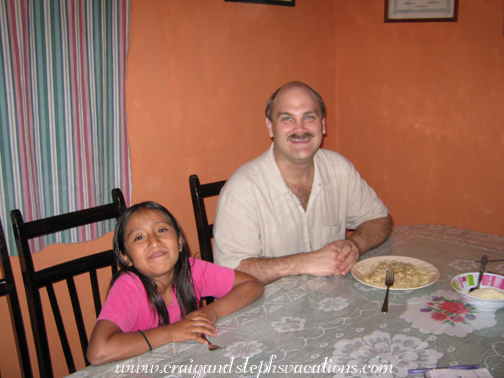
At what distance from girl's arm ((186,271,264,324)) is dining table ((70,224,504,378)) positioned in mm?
22

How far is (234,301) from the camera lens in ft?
4.01

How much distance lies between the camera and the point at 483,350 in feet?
3.14

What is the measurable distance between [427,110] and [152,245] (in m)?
2.20

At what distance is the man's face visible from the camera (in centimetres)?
179

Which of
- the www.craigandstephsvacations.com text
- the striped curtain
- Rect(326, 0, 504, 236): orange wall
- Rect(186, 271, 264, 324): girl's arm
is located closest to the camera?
the www.craigandstephsvacations.com text

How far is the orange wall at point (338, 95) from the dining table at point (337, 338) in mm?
1251

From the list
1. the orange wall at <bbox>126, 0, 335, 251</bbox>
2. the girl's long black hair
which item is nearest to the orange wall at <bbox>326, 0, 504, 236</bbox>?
the orange wall at <bbox>126, 0, 335, 251</bbox>

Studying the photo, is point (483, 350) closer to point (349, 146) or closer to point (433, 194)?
point (433, 194)

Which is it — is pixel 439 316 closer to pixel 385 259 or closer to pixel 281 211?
pixel 385 259

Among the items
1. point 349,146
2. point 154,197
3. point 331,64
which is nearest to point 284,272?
point 154,197

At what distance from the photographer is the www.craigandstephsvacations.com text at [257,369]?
910mm

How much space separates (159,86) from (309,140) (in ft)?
3.16

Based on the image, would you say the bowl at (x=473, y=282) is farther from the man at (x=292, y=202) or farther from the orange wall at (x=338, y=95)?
the orange wall at (x=338, y=95)

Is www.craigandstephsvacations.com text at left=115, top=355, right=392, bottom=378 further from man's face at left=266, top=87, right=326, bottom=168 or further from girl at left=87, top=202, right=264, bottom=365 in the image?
man's face at left=266, top=87, right=326, bottom=168
